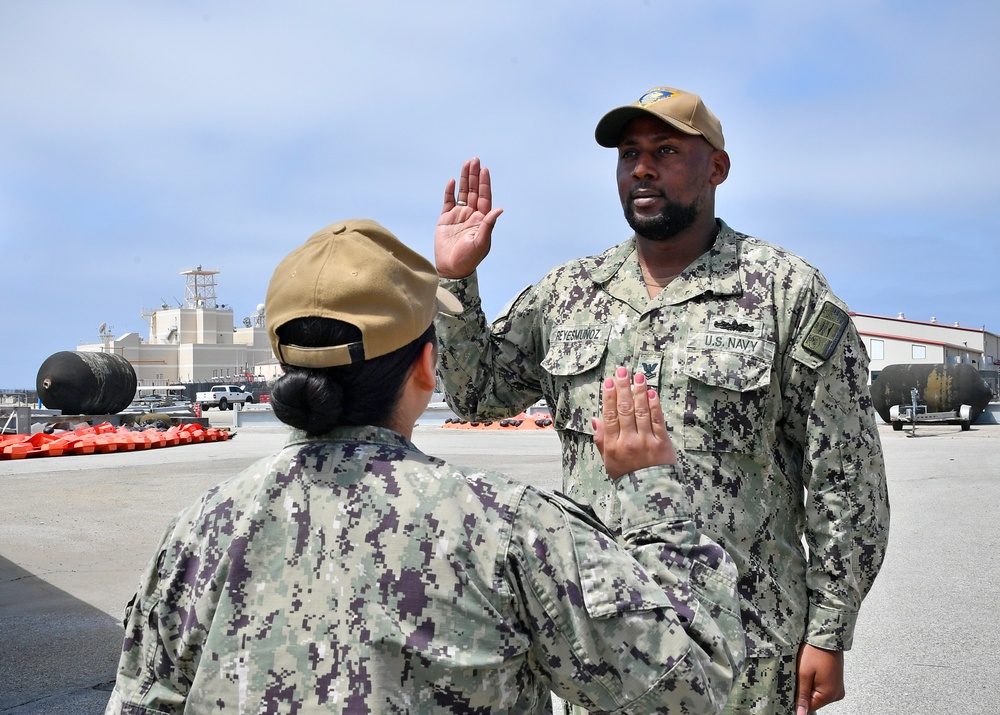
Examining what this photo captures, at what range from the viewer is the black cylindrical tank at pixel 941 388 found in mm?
27688

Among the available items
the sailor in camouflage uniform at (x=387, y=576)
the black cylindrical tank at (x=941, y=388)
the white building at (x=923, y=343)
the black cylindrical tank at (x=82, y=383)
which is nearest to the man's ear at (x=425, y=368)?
the sailor in camouflage uniform at (x=387, y=576)

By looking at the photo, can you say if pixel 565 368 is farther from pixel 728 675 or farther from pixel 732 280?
pixel 728 675

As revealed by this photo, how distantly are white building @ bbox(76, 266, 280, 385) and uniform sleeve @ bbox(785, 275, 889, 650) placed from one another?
10106 cm

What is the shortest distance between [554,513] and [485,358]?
4.94 feet

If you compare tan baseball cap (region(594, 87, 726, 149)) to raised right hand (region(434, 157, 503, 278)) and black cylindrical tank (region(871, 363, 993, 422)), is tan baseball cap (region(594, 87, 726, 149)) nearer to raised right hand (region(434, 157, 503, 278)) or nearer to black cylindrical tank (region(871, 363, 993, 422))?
raised right hand (region(434, 157, 503, 278))

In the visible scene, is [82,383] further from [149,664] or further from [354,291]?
[354,291]

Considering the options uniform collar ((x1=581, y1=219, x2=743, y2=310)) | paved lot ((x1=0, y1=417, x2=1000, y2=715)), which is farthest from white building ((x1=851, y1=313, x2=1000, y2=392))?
uniform collar ((x1=581, y1=219, x2=743, y2=310))

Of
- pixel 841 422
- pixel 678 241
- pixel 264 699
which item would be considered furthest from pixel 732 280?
pixel 264 699

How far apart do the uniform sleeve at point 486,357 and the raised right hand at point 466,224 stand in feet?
0.20

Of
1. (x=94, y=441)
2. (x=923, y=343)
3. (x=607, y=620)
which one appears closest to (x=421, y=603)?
(x=607, y=620)

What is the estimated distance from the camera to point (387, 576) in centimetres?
146

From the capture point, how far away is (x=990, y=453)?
1827 centimetres

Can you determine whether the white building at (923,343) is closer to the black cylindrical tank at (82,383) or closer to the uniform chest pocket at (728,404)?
the black cylindrical tank at (82,383)

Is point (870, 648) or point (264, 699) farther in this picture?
point (870, 648)
